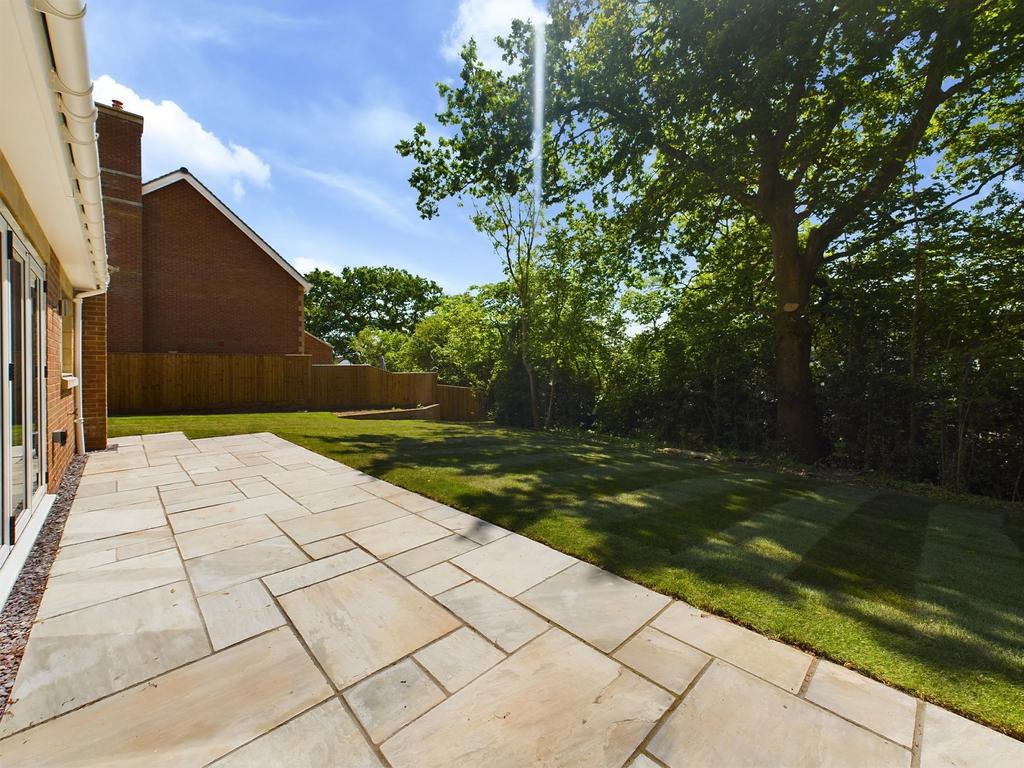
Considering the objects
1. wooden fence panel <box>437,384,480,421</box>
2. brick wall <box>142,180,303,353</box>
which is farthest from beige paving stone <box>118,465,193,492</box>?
wooden fence panel <box>437,384,480,421</box>

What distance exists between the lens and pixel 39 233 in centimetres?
365

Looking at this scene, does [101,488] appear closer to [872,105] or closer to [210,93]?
[210,93]

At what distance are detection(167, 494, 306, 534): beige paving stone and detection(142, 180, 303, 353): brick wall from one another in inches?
545

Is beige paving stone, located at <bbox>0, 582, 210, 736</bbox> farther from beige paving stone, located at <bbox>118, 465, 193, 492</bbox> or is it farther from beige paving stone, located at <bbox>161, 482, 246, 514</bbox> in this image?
beige paving stone, located at <bbox>118, 465, 193, 492</bbox>

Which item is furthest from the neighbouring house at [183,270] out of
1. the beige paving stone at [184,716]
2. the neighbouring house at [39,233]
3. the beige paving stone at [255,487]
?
the beige paving stone at [184,716]

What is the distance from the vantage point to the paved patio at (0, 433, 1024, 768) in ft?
4.89

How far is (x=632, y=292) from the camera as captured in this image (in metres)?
13.5

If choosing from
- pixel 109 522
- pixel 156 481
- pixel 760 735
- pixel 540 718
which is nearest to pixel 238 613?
pixel 540 718

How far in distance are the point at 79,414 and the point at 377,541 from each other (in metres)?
5.87

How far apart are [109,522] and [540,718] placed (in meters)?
3.98

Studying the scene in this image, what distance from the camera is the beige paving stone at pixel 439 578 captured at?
8.60 feet

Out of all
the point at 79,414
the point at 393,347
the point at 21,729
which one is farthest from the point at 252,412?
the point at 393,347

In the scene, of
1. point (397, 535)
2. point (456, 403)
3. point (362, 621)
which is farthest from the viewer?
point (456, 403)

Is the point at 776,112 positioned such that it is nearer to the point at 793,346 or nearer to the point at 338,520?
the point at 793,346
